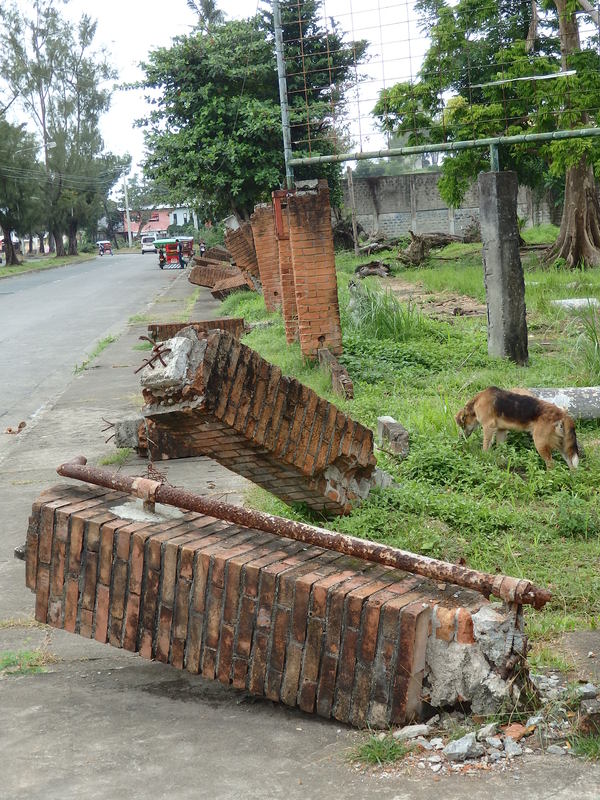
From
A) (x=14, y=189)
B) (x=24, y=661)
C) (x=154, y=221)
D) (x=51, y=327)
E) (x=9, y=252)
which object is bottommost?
(x=24, y=661)

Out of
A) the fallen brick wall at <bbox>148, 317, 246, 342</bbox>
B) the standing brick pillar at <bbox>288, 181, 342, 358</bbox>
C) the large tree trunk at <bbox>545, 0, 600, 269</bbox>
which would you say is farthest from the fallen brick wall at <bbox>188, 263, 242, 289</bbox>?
the standing brick pillar at <bbox>288, 181, 342, 358</bbox>

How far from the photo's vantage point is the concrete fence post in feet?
29.9

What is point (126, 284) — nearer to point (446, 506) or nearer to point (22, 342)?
point (22, 342)

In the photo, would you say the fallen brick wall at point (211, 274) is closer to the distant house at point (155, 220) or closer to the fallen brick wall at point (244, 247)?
the fallen brick wall at point (244, 247)

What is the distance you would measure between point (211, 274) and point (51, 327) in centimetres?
630

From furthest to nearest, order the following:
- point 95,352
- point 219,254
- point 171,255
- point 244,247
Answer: point 171,255
point 219,254
point 244,247
point 95,352

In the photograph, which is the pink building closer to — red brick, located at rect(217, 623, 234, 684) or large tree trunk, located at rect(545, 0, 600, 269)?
large tree trunk, located at rect(545, 0, 600, 269)

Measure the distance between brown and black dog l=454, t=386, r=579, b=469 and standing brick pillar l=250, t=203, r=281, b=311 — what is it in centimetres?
932

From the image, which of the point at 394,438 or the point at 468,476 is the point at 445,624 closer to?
the point at 468,476

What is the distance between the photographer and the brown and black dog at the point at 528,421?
5840mm

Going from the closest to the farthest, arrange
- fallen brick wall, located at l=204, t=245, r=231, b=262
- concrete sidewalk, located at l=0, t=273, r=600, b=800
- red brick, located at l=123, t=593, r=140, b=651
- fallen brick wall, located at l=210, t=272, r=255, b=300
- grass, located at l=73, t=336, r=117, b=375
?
1. concrete sidewalk, located at l=0, t=273, r=600, b=800
2. red brick, located at l=123, t=593, r=140, b=651
3. grass, located at l=73, t=336, r=117, b=375
4. fallen brick wall, located at l=210, t=272, r=255, b=300
5. fallen brick wall, located at l=204, t=245, r=231, b=262

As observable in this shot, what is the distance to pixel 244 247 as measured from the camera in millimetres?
20141

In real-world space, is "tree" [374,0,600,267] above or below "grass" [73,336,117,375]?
above

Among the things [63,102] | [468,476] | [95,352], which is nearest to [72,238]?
[63,102]
